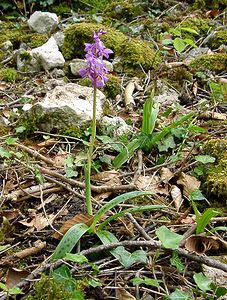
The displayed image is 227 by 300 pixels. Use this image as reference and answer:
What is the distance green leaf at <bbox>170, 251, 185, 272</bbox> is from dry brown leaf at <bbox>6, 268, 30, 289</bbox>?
473mm

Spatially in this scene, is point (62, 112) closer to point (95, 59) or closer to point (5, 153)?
point (5, 153)

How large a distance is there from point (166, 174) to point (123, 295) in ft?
2.47

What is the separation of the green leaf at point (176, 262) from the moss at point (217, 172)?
464 mm

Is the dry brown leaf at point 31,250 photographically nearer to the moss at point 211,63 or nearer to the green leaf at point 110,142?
the green leaf at point 110,142

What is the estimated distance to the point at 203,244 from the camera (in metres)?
1.72

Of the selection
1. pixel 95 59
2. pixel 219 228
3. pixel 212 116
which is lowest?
pixel 212 116

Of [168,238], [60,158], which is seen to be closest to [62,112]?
[60,158]

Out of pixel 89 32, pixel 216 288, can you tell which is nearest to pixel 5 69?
pixel 89 32

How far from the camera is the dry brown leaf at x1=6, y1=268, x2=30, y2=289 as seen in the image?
160 centimetres

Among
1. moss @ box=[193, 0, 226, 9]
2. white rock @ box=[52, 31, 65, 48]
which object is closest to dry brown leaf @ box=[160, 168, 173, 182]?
white rock @ box=[52, 31, 65, 48]

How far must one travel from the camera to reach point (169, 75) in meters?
3.16

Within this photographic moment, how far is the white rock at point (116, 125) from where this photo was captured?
8.03 ft

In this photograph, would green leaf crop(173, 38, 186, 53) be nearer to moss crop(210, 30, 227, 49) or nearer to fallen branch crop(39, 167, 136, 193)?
moss crop(210, 30, 227, 49)

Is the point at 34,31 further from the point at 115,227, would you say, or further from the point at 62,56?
the point at 115,227
